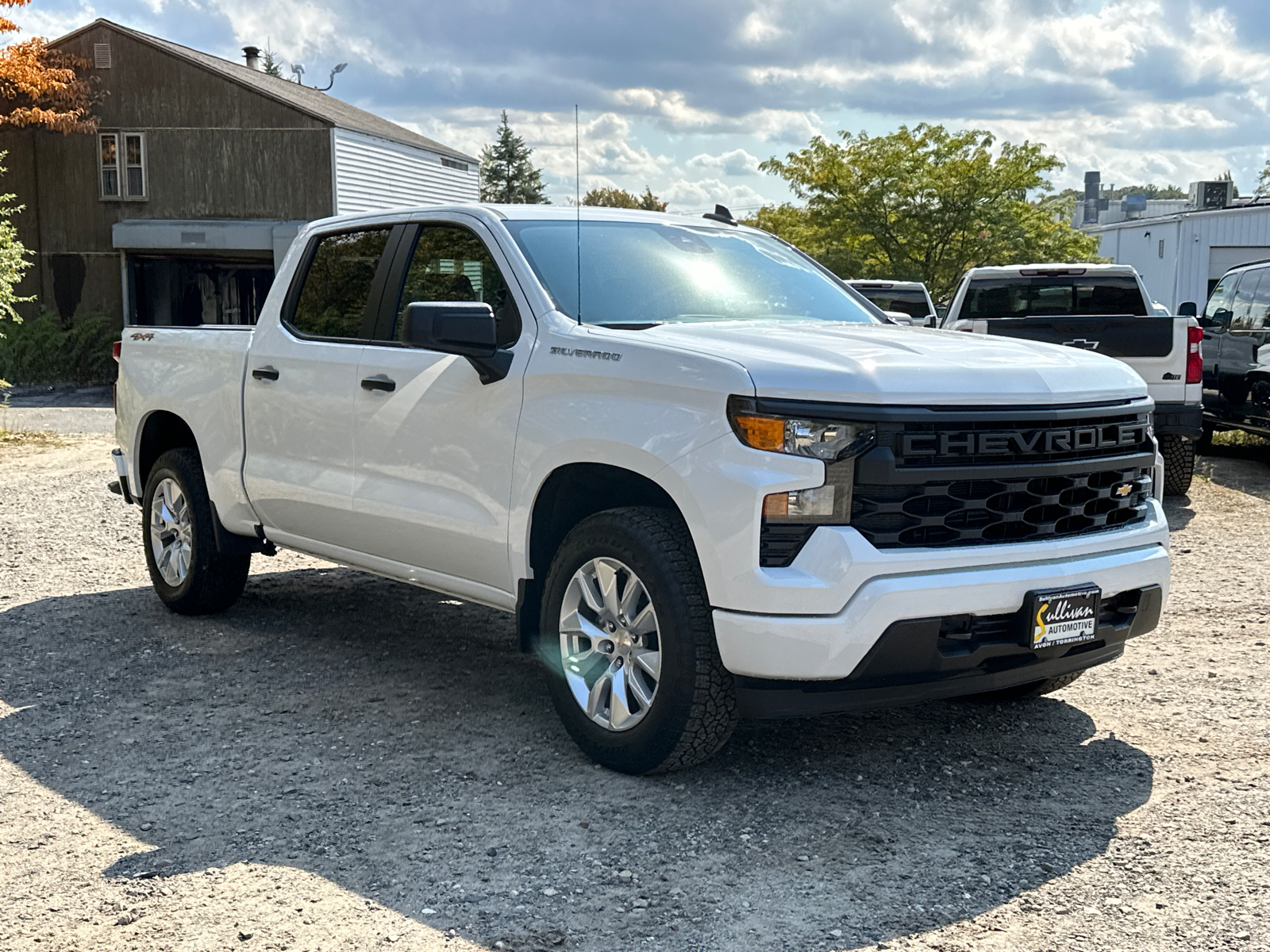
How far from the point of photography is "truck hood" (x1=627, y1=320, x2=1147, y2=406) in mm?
4113

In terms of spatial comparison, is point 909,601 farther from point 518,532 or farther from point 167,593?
point 167,593

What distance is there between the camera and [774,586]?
4.05m

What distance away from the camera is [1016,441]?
4.27 m

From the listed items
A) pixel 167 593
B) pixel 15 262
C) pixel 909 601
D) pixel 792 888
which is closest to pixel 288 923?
pixel 792 888

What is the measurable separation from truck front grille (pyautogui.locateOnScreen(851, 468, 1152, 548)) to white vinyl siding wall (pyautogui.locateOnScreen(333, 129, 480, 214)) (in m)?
23.6

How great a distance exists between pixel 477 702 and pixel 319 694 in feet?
2.31

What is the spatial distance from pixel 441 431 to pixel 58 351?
85.4ft

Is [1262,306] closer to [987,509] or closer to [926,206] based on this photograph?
[987,509]

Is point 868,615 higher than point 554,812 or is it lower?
higher

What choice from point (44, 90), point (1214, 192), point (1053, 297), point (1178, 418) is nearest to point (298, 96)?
point (44, 90)

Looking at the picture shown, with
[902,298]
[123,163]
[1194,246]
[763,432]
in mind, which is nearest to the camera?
[763,432]

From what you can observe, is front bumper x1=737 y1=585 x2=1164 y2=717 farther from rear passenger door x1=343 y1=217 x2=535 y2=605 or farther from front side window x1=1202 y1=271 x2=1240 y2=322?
front side window x1=1202 y1=271 x2=1240 y2=322

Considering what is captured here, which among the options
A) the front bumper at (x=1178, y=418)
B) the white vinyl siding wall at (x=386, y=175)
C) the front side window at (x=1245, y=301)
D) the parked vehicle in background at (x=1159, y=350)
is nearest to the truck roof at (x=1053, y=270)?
the parked vehicle in background at (x=1159, y=350)

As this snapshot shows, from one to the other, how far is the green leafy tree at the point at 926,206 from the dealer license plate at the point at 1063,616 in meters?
29.5
